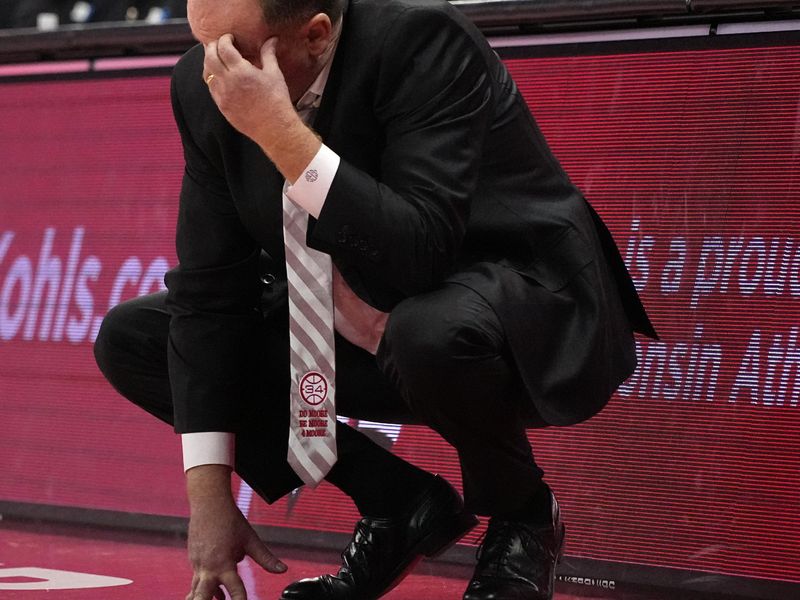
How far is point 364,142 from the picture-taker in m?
1.44

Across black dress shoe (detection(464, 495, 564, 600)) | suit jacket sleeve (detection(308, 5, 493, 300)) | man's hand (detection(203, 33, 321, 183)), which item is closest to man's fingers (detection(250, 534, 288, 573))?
black dress shoe (detection(464, 495, 564, 600))

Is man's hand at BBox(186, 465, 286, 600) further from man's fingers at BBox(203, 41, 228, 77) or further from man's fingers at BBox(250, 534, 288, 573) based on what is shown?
man's fingers at BBox(203, 41, 228, 77)

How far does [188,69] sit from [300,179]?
339 mm

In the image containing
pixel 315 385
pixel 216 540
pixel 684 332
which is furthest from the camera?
pixel 684 332

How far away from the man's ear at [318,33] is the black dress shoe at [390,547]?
0.62 meters

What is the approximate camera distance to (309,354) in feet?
4.99

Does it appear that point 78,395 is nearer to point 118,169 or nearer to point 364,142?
point 118,169

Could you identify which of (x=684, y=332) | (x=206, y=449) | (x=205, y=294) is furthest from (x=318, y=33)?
(x=684, y=332)

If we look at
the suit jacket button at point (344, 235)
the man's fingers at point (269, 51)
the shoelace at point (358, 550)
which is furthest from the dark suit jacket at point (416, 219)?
the shoelace at point (358, 550)

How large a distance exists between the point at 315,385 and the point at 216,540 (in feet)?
0.78

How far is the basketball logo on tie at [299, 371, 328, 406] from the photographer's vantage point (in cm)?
153

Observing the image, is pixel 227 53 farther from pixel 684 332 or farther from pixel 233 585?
pixel 684 332

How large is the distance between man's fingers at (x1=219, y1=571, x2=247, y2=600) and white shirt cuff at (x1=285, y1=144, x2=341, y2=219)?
45 cm

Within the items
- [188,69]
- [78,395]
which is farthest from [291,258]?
[78,395]
